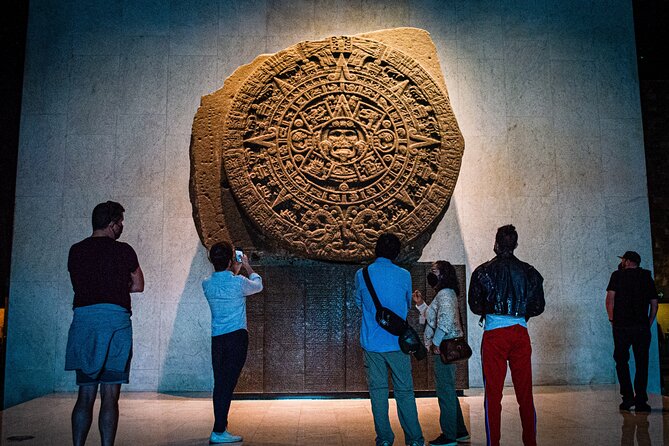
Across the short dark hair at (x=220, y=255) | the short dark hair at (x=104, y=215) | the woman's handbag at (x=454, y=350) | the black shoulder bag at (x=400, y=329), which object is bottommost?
the woman's handbag at (x=454, y=350)

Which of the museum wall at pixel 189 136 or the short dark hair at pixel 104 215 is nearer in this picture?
the short dark hair at pixel 104 215

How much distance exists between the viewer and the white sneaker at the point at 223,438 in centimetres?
396

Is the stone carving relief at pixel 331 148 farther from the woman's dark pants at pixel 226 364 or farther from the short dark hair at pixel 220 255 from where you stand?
the woman's dark pants at pixel 226 364

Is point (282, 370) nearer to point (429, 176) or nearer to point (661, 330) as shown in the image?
point (429, 176)

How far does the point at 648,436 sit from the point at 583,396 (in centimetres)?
196

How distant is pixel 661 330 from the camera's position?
10.0 m

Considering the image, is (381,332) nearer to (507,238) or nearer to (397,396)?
(397,396)

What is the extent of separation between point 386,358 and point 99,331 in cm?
162

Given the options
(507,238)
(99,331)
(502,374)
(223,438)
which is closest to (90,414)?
(99,331)

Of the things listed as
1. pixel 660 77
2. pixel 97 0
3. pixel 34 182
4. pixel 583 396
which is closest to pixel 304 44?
pixel 97 0

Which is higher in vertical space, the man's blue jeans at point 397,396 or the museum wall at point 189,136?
the museum wall at point 189,136

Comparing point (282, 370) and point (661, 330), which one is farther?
point (661, 330)

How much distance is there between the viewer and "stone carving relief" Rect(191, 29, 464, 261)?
229 inches

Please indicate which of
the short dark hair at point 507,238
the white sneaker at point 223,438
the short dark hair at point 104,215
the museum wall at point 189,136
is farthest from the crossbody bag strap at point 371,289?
the museum wall at point 189,136
